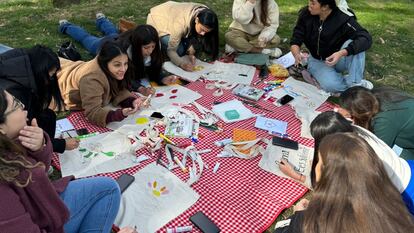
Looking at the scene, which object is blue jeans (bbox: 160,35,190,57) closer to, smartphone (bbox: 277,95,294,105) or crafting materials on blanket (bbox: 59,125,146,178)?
smartphone (bbox: 277,95,294,105)

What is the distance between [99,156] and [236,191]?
1.37m

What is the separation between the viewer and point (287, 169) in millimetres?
3590

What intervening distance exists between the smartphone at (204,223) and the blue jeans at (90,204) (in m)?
0.69

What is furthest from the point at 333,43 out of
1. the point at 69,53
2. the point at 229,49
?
the point at 69,53

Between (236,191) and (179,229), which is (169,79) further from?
(179,229)

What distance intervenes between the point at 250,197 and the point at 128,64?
2085 millimetres

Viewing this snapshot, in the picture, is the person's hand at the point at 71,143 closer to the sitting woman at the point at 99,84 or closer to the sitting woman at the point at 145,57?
the sitting woman at the point at 99,84

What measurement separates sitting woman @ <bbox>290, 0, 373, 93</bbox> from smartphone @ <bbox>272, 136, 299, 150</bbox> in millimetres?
1440

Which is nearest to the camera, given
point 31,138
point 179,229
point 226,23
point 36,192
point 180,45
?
point 36,192

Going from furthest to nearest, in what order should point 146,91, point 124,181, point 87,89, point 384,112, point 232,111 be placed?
point 146,91 < point 232,111 < point 87,89 < point 124,181 < point 384,112

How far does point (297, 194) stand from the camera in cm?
347

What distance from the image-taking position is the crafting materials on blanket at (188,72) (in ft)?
17.0

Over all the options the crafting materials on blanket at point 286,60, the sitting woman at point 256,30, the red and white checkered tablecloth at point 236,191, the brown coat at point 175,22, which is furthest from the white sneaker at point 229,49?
the red and white checkered tablecloth at point 236,191

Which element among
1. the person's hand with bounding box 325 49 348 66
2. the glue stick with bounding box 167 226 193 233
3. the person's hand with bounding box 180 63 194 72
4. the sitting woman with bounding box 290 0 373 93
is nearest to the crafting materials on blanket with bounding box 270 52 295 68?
the sitting woman with bounding box 290 0 373 93
